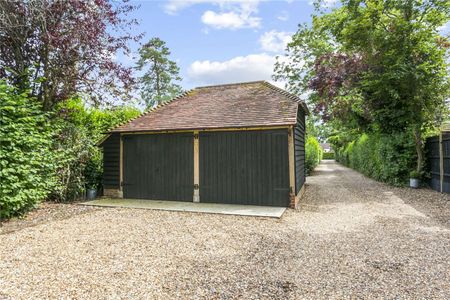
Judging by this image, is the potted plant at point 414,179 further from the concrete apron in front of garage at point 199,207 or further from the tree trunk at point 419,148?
the concrete apron in front of garage at point 199,207

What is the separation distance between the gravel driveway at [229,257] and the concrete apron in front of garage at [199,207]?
0.33 metres

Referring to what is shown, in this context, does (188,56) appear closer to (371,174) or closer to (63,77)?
(63,77)

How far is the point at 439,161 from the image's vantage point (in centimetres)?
872

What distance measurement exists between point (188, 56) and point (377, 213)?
28.6 ft

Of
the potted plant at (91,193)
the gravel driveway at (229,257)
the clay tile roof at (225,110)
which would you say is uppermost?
the clay tile roof at (225,110)

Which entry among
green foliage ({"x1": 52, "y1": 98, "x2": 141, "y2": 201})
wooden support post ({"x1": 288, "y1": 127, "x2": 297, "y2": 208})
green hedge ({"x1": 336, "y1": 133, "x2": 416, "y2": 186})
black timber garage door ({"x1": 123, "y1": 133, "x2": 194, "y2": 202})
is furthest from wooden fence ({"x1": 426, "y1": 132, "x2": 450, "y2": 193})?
green foliage ({"x1": 52, "y1": 98, "x2": 141, "y2": 201})

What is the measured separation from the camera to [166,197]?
8.02 metres

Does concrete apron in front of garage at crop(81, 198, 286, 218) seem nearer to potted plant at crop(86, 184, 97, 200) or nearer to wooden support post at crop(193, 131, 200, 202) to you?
wooden support post at crop(193, 131, 200, 202)

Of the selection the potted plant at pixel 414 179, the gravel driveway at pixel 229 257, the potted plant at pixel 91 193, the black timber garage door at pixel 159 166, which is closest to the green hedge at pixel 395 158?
the potted plant at pixel 414 179

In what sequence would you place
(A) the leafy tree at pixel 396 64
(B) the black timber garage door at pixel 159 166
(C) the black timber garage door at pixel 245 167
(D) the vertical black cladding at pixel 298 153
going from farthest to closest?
(A) the leafy tree at pixel 396 64 < (B) the black timber garage door at pixel 159 166 < (D) the vertical black cladding at pixel 298 153 < (C) the black timber garage door at pixel 245 167

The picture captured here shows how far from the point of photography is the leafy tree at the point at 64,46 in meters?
6.96

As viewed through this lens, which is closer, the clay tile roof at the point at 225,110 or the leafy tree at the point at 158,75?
the clay tile roof at the point at 225,110

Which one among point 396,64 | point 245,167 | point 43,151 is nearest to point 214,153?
point 245,167

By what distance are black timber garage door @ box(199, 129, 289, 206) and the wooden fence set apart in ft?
17.9
